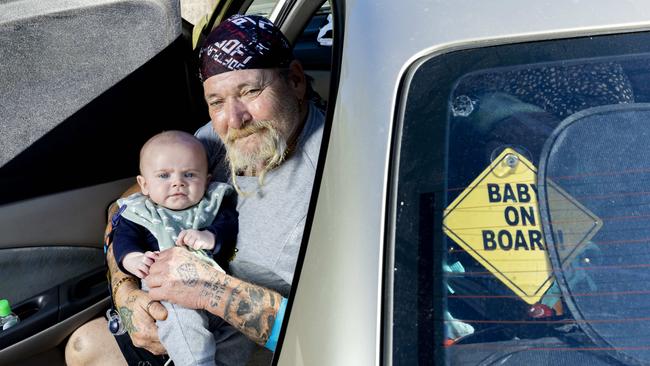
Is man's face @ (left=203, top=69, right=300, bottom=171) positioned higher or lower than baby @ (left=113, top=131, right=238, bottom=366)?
higher

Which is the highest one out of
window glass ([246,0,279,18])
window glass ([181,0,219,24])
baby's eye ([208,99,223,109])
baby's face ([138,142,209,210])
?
window glass ([181,0,219,24])

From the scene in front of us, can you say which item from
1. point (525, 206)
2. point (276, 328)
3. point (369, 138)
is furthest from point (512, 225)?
point (276, 328)

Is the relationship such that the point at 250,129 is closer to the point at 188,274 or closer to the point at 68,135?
the point at 188,274

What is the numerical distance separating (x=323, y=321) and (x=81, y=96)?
1.94 meters

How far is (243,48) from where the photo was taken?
221 centimetres

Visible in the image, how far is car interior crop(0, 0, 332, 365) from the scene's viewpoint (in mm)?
2689

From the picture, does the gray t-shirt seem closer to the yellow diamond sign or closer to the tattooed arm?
the tattooed arm

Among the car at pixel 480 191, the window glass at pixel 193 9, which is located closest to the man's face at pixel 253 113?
the car at pixel 480 191

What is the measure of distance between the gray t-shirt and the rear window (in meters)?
0.78

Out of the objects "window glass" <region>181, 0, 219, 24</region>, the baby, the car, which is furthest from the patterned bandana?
"window glass" <region>181, 0, 219, 24</region>

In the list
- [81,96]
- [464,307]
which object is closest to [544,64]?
[464,307]

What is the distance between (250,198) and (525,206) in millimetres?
1064

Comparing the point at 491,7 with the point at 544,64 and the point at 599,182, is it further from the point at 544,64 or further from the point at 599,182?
the point at 599,182

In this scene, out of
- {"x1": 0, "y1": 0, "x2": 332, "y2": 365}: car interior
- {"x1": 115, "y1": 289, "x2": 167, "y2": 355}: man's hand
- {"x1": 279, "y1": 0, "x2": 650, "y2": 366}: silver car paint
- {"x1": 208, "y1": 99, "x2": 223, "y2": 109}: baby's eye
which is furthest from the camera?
{"x1": 0, "y1": 0, "x2": 332, "y2": 365}: car interior
